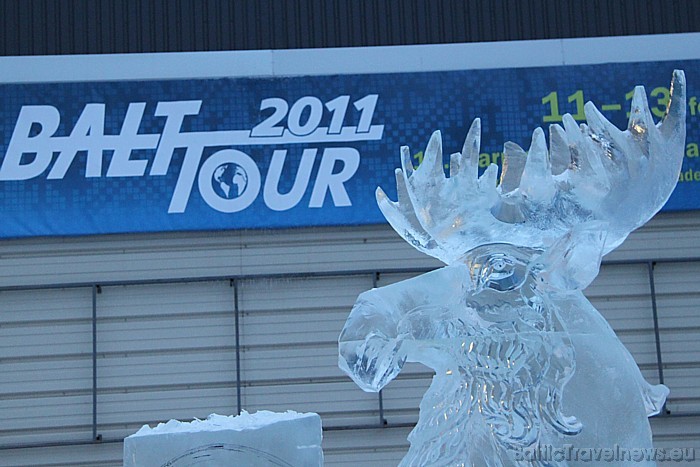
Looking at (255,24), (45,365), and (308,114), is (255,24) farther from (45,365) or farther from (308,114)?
(45,365)

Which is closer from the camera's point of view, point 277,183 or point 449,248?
point 449,248

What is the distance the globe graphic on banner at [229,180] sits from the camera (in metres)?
6.69

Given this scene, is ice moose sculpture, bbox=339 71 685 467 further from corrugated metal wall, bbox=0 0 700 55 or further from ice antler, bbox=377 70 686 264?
corrugated metal wall, bbox=0 0 700 55

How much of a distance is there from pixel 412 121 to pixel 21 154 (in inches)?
99.1

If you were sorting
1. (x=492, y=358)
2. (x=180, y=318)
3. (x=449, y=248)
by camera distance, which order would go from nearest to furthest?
1. (x=492, y=358)
2. (x=449, y=248)
3. (x=180, y=318)

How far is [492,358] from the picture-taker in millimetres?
2088

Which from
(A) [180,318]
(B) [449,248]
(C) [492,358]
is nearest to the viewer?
(C) [492,358]

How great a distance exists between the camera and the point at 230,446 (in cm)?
242

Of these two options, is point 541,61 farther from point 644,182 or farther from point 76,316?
point 644,182

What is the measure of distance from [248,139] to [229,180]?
29cm

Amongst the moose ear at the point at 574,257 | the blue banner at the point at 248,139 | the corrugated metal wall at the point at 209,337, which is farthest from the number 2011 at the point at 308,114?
the moose ear at the point at 574,257

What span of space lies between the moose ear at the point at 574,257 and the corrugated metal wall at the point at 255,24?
16.0 feet

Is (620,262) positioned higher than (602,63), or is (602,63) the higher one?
(602,63)

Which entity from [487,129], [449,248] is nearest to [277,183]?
[487,129]
